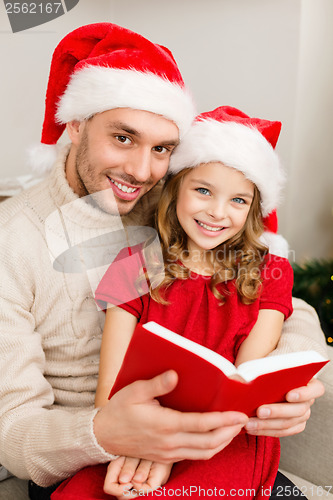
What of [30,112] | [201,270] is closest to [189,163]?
[201,270]

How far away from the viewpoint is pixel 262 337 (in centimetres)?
122

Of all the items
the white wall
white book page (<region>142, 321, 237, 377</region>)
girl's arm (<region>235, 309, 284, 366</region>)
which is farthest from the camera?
the white wall

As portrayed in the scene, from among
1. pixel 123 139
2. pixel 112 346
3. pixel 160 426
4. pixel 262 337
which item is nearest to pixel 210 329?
pixel 262 337

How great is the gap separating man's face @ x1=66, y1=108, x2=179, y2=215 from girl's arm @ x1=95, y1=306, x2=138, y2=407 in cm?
28

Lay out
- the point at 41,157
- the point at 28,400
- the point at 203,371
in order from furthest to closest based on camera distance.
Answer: the point at 41,157 < the point at 28,400 < the point at 203,371

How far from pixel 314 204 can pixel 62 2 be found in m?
1.41

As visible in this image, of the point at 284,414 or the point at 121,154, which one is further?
the point at 121,154

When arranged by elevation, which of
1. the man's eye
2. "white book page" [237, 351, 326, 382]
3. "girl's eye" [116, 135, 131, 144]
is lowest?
"white book page" [237, 351, 326, 382]

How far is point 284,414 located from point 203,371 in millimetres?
282

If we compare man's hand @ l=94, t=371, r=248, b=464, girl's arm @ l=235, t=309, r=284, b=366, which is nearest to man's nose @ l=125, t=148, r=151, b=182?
girl's arm @ l=235, t=309, r=284, b=366

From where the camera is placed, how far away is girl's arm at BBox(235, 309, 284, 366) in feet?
3.90

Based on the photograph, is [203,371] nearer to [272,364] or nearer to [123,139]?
[272,364]

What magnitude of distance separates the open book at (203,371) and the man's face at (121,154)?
555 millimetres

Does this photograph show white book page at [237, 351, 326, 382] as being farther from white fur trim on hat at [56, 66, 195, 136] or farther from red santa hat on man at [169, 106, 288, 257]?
white fur trim on hat at [56, 66, 195, 136]
